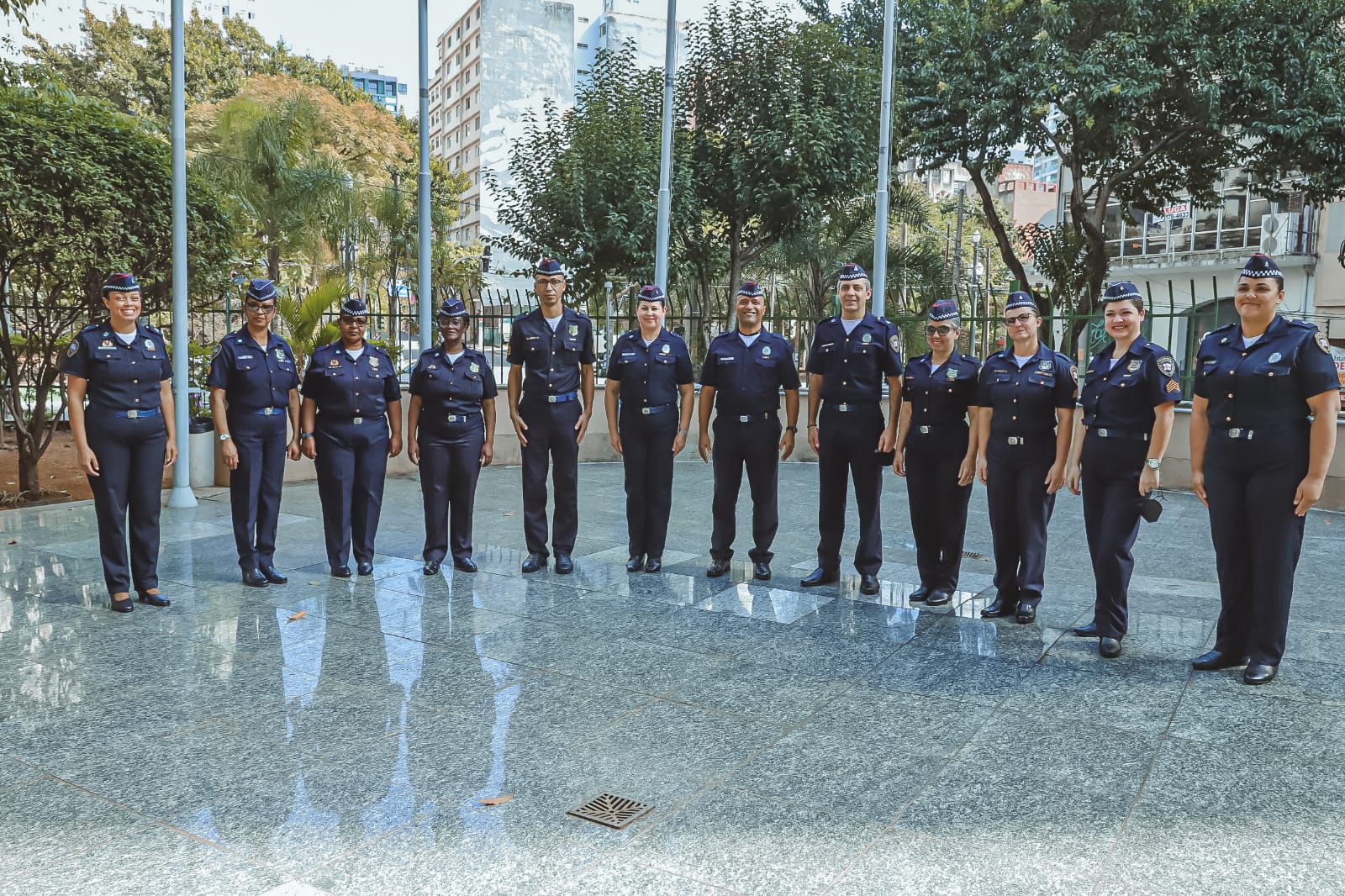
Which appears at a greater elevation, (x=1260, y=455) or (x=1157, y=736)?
(x=1260, y=455)

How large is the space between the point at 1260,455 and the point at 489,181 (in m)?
14.3

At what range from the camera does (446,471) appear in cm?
710

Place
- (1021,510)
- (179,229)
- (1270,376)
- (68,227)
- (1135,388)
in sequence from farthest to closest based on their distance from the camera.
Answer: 1. (179,229)
2. (68,227)
3. (1021,510)
4. (1135,388)
5. (1270,376)

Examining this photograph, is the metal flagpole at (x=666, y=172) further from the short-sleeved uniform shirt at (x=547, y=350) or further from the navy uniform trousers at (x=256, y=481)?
the navy uniform trousers at (x=256, y=481)

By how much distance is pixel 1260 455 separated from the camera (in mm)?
4777

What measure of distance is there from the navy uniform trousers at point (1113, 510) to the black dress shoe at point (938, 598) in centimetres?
101

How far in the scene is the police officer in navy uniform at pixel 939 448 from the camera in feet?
20.1

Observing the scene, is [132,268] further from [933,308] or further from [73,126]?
[933,308]

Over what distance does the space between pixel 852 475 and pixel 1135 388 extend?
1883 millimetres

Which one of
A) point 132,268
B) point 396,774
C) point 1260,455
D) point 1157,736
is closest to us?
point 396,774

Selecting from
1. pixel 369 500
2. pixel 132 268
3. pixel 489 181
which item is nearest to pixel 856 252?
pixel 489 181

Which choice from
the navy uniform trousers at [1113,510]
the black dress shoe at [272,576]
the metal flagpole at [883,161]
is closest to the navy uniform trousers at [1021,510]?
the navy uniform trousers at [1113,510]

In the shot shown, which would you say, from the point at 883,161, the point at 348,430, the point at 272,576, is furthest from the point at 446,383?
the point at 883,161

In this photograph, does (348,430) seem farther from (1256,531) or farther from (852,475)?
(1256,531)
